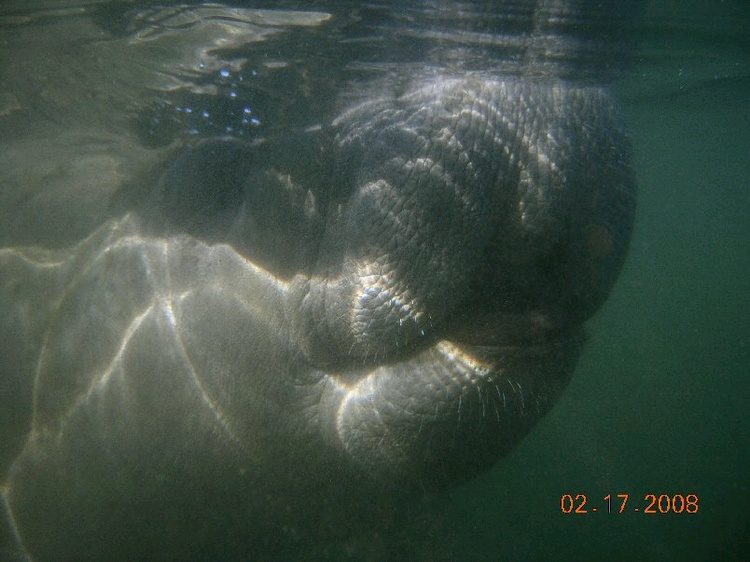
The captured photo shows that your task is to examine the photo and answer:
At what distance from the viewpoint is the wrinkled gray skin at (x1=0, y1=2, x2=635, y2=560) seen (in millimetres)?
2041

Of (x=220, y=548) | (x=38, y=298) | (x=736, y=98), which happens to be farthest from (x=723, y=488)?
(x=38, y=298)

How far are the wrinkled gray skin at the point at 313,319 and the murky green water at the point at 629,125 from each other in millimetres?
517

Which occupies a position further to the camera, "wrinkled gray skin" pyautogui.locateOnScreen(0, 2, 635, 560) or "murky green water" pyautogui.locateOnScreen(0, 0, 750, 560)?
"murky green water" pyautogui.locateOnScreen(0, 0, 750, 560)

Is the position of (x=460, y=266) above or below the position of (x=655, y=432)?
above

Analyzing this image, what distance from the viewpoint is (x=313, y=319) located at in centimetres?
257

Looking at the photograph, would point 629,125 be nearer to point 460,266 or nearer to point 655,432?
point 460,266

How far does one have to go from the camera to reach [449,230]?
201 cm

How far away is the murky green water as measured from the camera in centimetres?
506

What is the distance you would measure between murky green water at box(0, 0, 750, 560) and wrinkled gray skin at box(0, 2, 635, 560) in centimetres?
52

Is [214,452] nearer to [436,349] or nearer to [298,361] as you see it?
[298,361]

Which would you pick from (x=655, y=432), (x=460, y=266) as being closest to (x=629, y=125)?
(x=460, y=266)

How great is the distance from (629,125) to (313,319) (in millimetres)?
1844

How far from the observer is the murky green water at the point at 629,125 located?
506 cm

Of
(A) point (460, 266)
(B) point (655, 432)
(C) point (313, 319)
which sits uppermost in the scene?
(A) point (460, 266)
